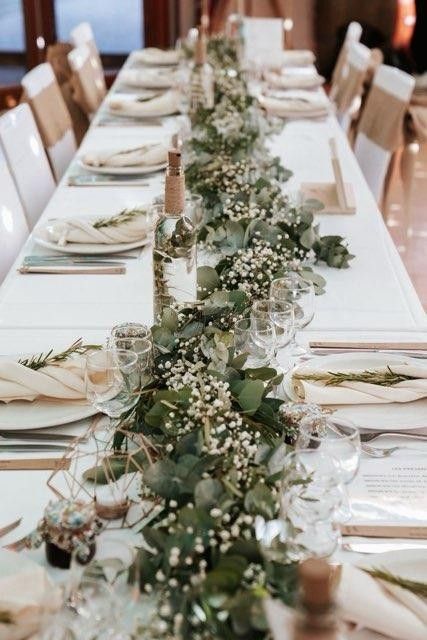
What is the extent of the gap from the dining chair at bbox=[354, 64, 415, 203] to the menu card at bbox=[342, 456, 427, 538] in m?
2.58

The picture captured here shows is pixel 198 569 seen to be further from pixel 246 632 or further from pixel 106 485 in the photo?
pixel 106 485

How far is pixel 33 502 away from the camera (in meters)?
1.40

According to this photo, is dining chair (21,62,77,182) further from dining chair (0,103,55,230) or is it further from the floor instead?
the floor

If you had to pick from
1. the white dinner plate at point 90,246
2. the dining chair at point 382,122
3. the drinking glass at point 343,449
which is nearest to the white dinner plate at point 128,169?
the white dinner plate at point 90,246

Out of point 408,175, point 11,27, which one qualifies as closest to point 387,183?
point 408,175

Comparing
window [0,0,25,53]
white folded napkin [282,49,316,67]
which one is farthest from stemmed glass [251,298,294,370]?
window [0,0,25,53]

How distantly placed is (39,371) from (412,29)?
23.2 ft

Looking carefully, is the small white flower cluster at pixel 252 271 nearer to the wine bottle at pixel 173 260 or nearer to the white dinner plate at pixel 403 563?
the wine bottle at pixel 173 260

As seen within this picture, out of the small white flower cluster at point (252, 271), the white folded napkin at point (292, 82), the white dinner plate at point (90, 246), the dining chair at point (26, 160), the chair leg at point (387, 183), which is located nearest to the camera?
the small white flower cluster at point (252, 271)

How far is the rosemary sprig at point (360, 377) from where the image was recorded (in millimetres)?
1687

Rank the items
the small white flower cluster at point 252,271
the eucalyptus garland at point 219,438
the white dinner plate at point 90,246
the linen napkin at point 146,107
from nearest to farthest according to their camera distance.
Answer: the eucalyptus garland at point 219,438 → the small white flower cluster at point 252,271 → the white dinner plate at point 90,246 → the linen napkin at point 146,107

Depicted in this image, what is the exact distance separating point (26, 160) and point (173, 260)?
5.37 feet

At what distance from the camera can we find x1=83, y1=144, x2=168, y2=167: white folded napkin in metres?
3.18

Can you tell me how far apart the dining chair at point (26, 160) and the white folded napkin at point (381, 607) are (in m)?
2.30
